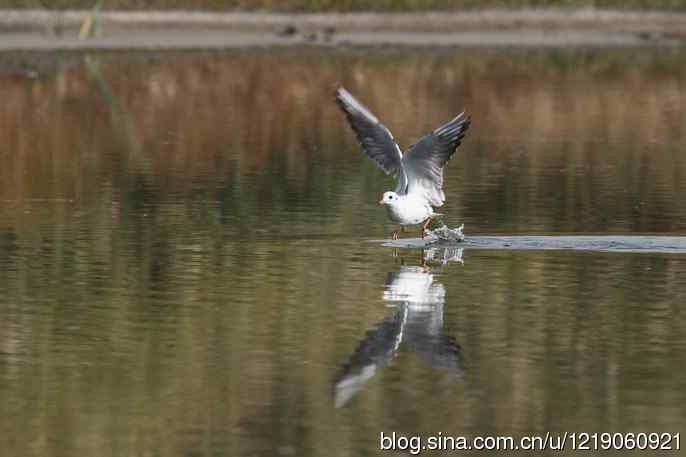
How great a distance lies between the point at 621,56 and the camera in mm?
58938

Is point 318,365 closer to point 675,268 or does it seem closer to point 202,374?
point 202,374

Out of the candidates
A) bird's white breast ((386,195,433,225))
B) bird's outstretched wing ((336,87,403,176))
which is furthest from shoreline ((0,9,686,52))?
bird's white breast ((386,195,433,225))

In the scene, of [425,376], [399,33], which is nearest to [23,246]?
[425,376]

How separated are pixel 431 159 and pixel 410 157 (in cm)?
18

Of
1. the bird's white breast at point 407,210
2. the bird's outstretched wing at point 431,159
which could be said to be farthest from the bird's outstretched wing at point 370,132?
the bird's white breast at point 407,210

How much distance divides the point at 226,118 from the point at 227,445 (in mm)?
27088

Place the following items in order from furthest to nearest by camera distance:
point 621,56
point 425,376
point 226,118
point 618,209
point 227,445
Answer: point 621,56, point 226,118, point 618,209, point 425,376, point 227,445

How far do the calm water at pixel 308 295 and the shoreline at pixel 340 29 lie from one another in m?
22.4

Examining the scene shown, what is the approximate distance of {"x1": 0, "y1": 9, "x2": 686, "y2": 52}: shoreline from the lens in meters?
59.2

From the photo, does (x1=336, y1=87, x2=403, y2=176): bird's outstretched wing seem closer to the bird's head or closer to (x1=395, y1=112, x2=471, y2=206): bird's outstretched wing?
(x1=395, y1=112, x2=471, y2=206): bird's outstretched wing

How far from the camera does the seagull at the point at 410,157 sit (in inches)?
763

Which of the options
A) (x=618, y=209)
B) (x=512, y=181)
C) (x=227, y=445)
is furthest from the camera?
(x=512, y=181)

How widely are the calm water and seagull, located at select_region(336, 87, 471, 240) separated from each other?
0.49 metres

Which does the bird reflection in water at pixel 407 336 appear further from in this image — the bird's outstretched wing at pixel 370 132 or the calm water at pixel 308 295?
the bird's outstretched wing at pixel 370 132
